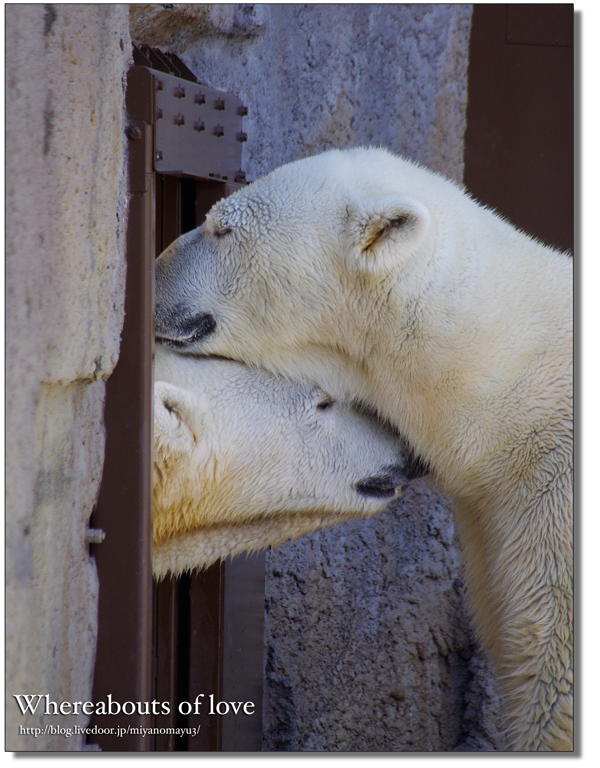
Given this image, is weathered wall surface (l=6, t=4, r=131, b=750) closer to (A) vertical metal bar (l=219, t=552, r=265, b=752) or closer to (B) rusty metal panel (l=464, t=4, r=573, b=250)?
(A) vertical metal bar (l=219, t=552, r=265, b=752)

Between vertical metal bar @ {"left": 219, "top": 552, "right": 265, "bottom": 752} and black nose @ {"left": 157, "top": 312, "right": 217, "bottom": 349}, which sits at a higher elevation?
black nose @ {"left": 157, "top": 312, "right": 217, "bottom": 349}

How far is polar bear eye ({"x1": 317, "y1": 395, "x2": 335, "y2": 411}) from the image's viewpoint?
152cm

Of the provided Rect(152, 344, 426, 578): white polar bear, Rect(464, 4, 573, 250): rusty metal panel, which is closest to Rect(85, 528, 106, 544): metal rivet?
Rect(152, 344, 426, 578): white polar bear

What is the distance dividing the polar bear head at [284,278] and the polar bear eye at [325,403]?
0.03 m

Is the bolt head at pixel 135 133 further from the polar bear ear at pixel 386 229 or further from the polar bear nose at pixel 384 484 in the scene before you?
the polar bear nose at pixel 384 484

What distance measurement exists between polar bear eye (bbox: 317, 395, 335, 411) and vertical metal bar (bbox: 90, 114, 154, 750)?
1.52 feet

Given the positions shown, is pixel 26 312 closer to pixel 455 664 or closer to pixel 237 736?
pixel 237 736

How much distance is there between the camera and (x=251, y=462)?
4.63 feet

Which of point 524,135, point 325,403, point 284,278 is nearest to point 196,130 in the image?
point 284,278

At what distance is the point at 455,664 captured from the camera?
2469mm

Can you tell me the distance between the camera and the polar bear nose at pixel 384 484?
1.52 m

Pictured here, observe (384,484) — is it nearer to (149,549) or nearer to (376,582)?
(149,549)

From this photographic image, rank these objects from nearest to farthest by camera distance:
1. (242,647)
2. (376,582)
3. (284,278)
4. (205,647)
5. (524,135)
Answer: (284,278) → (205,647) → (242,647) → (376,582) → (524,135)

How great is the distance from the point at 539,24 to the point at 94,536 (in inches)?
90.8
